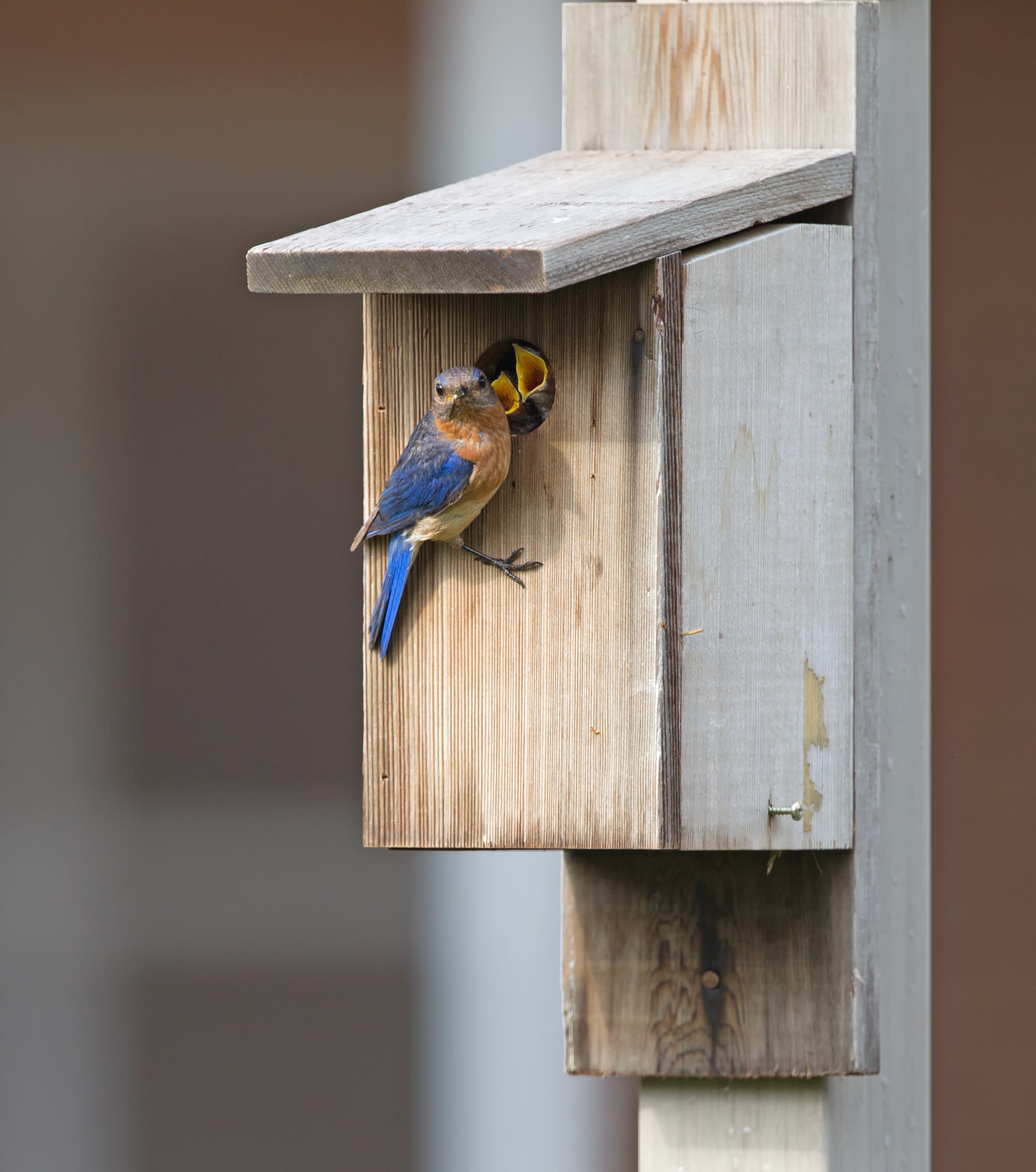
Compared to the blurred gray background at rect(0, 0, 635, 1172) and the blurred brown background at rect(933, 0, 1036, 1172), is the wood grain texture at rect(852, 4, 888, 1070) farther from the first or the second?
the blurred gray background at rect(0, 0, 635, 1172)

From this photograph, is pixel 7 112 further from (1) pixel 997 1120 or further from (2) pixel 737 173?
(1) pixel 997 1120

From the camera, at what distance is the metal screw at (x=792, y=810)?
4.35ft

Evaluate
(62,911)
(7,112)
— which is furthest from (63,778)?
(7,112)

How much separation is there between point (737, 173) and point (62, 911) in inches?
92.8

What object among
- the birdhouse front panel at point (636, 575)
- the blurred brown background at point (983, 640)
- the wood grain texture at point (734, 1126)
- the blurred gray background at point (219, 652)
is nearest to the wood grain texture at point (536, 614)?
→ the birdhouse front panel at point (636, 575)

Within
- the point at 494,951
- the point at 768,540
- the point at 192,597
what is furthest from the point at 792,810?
the point at 192,597

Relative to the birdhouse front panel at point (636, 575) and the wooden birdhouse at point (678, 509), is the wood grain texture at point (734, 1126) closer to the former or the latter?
the wooden birdhouse at point (678, 509)

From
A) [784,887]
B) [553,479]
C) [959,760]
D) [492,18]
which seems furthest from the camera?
[492,18]

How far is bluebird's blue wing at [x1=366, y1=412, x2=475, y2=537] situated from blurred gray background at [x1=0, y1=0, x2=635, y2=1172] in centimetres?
165

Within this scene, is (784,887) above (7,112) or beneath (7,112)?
beneath

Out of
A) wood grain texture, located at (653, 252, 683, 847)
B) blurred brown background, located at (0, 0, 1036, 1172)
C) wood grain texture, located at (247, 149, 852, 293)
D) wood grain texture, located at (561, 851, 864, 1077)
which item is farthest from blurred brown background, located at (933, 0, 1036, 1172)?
blurred brown background, located at (0, 0, 1036, 1172)

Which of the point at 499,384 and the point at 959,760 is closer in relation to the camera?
the point at 499,384

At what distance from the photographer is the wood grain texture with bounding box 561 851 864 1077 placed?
1.49m

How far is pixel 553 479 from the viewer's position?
1.30 m
